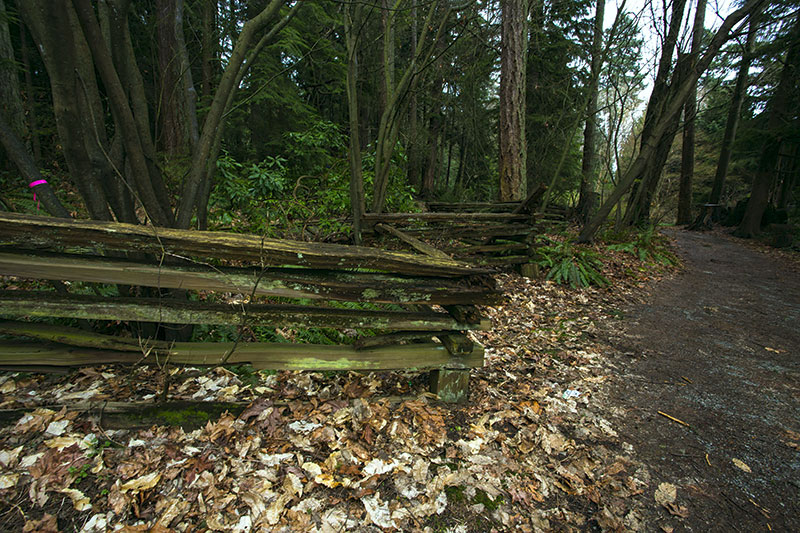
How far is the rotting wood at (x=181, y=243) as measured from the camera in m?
1.92

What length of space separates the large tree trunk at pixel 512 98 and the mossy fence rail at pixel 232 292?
614 cm

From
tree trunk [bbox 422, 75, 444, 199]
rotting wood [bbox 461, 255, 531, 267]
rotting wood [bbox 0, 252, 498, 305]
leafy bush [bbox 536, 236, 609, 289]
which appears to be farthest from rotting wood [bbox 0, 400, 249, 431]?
tree trunk [bbox 422, 75, 444, 199]

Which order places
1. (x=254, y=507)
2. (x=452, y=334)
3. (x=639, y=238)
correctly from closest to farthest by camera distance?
(x=254, y=507), (x=452, y=334), (x=639, y=238)

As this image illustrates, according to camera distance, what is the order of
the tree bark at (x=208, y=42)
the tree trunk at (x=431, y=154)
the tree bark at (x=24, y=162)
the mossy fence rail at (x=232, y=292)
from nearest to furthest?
the mossy fence rail at (x=232, y=292)
the tree bark at (x=24, y=162)
the tree bark at (x=208, y=42)
the tree trunk at (x=431, y=154)

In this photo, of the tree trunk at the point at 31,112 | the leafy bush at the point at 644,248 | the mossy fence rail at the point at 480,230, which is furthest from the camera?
the leafy bush at the point at 644,248

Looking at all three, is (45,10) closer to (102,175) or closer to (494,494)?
(102,175)

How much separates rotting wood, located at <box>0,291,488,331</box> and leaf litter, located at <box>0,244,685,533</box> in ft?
2.07

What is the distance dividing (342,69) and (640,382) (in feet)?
38.6

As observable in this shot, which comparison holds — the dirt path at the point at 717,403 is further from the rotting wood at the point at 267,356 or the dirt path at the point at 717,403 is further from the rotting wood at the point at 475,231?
the rotting wood at the point at 475,231

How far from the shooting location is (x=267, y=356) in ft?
8.52

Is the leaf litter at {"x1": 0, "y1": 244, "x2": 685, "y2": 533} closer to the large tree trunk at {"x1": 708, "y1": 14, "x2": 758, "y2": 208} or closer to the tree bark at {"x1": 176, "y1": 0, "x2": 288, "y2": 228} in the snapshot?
the tree bark at {"x1": 176, "y1": 0, "x2": 288, "y2": 228}

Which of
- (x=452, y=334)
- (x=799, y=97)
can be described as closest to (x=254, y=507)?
(x=452, y=334)

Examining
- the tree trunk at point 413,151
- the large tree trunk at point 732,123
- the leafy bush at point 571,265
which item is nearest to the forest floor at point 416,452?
the leafy bush at point 571,265

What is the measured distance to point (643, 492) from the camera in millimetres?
2275
